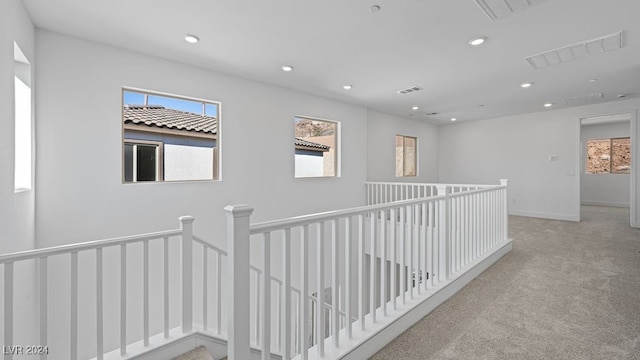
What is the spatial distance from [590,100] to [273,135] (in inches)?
243

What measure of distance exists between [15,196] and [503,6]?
162 inches

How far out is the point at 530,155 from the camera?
6.77 metres

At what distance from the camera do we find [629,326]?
6.73 feet

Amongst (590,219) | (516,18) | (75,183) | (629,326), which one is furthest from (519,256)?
(75,183)

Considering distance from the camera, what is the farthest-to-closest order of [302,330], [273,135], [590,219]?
1. [590,219]
2. [273,135]
3. [302,330]

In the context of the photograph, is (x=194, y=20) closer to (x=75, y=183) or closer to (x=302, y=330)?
(x=75, y=183)

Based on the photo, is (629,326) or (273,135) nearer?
(629,326)

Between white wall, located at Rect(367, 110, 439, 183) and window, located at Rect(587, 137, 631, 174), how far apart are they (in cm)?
527

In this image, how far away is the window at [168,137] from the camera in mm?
3275

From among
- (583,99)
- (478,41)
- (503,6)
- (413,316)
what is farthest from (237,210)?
(583,99)

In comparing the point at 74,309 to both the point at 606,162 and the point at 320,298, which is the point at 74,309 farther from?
the point at 606,162

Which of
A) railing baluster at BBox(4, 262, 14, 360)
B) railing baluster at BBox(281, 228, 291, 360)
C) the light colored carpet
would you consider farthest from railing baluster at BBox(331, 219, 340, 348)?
railing baluster at BBox(4, 262, 14, 360)

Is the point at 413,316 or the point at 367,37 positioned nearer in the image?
the point at 413,316

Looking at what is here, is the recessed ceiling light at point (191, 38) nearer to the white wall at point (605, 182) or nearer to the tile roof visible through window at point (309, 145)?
the tile roof visible through window at point (309, 145)
